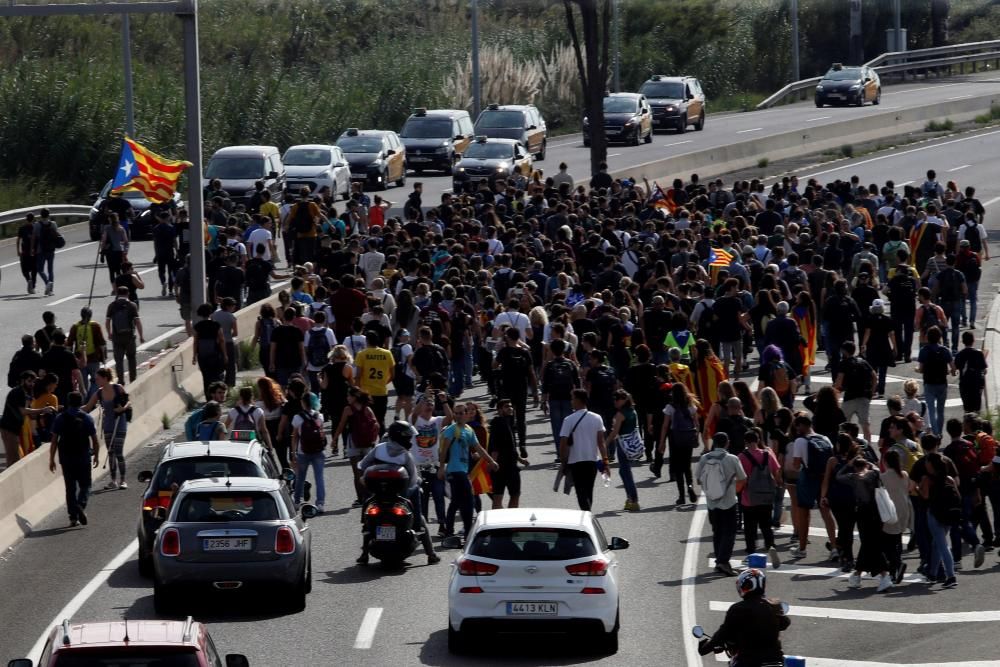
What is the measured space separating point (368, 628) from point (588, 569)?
6.95 feet

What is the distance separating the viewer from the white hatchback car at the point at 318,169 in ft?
144

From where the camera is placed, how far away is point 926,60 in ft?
273

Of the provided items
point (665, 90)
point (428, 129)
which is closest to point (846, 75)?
point (665, 90)

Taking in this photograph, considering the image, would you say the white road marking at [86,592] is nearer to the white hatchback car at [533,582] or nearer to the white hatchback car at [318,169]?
the white hatchback car at [533,582]

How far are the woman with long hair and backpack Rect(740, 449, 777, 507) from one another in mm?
5303

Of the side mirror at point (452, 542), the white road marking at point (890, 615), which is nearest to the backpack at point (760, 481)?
the white road marking at point (890, 615)

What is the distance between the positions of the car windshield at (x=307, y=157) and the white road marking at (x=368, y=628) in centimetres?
3021

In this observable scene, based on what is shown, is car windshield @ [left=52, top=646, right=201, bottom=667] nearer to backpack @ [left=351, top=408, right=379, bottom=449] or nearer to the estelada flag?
the estelada flag

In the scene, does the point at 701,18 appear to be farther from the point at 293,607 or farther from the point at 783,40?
the point at 293,607

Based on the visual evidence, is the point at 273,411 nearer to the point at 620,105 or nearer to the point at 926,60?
the point at 620,105

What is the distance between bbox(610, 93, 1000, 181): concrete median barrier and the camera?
51281mm

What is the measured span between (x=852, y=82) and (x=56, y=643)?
61.9m

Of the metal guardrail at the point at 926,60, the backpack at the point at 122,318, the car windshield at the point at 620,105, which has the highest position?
the metal guardrail at the point at 926,60

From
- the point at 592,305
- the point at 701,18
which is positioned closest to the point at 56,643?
the point at 592,305
